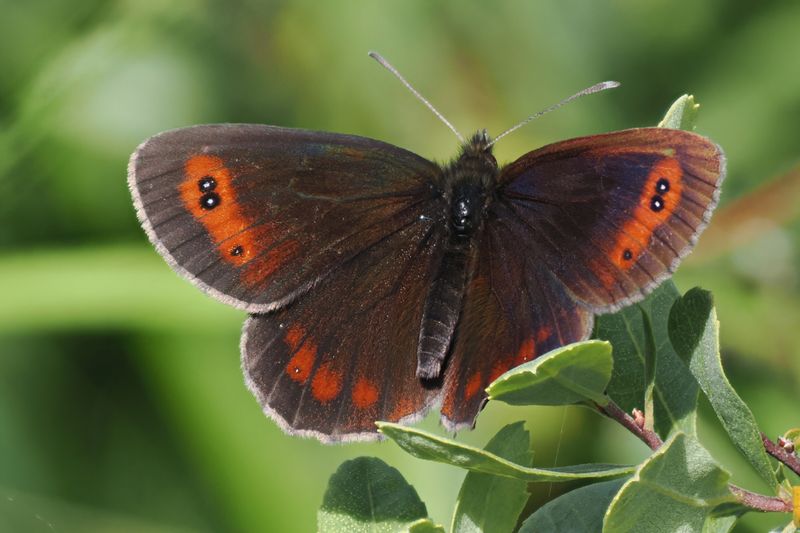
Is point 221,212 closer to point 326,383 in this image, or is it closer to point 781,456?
point 326,383

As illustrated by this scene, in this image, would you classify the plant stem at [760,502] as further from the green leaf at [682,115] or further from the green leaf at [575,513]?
the green leaf at [682,115]

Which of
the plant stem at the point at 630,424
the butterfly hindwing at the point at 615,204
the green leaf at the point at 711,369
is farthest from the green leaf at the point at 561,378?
the butterfly hindwing at the point at 615,204

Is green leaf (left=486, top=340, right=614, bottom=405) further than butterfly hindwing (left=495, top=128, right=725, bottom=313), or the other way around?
butterfly hindwing (left=495, top=128, right=725, bottom=313)

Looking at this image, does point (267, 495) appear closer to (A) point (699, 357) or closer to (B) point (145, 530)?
(B) point (145, 530)

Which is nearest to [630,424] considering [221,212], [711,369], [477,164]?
[711,369]

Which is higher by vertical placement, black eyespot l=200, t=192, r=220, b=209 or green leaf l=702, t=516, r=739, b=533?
black eyespot l=200, t=192, r=220, b=209

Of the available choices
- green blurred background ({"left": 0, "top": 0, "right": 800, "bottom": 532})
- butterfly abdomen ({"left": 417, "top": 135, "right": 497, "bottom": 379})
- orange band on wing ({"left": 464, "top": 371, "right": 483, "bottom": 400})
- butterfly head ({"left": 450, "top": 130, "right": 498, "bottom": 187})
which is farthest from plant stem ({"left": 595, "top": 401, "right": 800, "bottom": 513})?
green blurred background ({"left": 0, "top": 0, "right": 800, "bottom": 532})

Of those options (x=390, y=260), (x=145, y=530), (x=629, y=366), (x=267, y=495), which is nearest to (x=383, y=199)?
(x=390, y=260)

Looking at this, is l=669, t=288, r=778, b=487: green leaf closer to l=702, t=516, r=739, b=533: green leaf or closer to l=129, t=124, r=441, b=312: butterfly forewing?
l=702, t=516, r=739, b=533: green leaf
